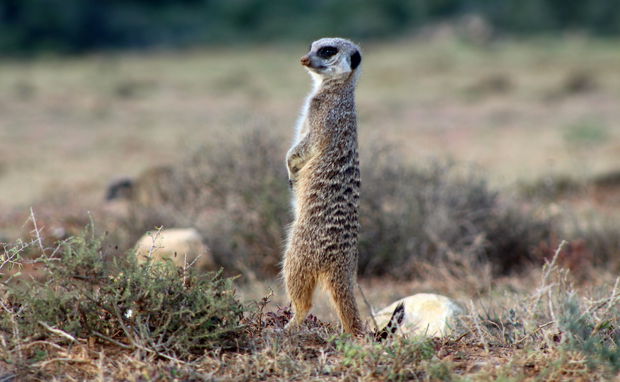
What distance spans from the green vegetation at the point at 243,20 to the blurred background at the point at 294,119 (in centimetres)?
8

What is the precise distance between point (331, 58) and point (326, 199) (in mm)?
852

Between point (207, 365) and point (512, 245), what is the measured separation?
4236mm

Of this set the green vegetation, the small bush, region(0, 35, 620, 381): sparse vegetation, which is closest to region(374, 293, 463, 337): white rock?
region(0, 35, 620, 381): sparse vegetation

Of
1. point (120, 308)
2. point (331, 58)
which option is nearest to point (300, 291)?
point (120, 308)

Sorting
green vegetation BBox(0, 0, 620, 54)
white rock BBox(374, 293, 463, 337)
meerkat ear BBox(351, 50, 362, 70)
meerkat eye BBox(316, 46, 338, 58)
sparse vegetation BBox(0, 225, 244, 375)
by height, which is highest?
meerkat eye BBox(316, 46, 338, 58)

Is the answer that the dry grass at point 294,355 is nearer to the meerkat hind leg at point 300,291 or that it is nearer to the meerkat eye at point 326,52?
the meerkat hind leg at point 300,291

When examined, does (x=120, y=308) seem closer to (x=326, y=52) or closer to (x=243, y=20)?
(x=326, y=52)

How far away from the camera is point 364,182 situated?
21.9 feet

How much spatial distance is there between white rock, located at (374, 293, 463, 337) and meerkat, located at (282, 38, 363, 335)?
33 centimetres

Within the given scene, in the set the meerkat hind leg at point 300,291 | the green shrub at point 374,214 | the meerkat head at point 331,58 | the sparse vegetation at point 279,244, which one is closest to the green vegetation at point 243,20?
the sparse vegetation at point 279,244

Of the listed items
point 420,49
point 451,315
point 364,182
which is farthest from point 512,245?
point 420,49

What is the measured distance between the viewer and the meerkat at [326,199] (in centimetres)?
375

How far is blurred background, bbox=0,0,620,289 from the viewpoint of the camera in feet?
21.5

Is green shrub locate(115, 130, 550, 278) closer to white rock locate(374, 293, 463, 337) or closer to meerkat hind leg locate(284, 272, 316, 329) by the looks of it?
white rock locate(374, 293, 463, 337)
